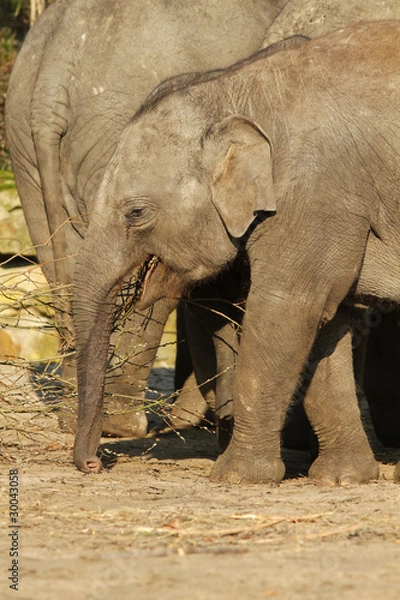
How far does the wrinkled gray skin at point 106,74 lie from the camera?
24.0 ft

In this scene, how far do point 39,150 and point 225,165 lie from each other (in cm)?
238

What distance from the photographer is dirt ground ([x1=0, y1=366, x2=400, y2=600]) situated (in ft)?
11.8

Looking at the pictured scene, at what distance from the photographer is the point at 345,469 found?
5793 millimetres

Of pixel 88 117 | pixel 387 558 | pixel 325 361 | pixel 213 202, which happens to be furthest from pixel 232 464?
pixel 88 117

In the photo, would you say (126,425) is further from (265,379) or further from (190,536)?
(190,536)

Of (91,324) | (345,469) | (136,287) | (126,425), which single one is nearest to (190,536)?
(91,324)

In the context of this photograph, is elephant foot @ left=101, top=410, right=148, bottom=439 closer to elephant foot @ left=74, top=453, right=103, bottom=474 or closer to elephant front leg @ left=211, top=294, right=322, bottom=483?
elephant foot @ left=74, top=453, right=103, bottom=474

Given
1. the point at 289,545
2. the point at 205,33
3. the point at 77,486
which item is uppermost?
the point at 205,33

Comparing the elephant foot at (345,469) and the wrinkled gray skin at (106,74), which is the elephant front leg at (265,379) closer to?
the elephant foot at (345,469)

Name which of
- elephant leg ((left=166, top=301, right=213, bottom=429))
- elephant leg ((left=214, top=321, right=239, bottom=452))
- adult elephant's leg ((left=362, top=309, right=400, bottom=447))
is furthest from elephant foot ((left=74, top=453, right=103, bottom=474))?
adult elephant's leg ((left=362, top=309, right=400, bottom=447))

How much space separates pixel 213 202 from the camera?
5445 millimetres

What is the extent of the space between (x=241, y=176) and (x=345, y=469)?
1401 millimetres

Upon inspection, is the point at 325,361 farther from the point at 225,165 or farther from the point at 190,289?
the point at 225,165

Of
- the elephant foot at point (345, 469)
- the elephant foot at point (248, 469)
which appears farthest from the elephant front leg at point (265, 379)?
the elephant foot at point (345, 469)
